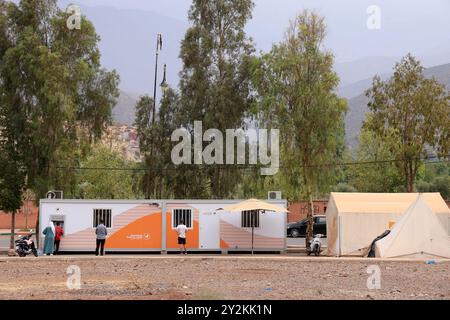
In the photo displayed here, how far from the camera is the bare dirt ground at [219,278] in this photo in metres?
17.4

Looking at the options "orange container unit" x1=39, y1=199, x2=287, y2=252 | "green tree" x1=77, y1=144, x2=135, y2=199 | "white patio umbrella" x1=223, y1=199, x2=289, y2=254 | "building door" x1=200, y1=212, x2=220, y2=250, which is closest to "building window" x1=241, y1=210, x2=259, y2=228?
"orange container unit" x1=39, y1=199, x2=287, y2=252

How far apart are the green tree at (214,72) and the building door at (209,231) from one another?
34.3ft

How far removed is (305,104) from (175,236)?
35.2ft

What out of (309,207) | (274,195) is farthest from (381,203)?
(309,207)

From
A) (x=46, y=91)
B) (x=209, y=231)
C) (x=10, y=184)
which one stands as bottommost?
(x=209, y=231)

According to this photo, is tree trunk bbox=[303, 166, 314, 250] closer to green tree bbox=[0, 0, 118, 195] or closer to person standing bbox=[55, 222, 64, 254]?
green tree bbox=[0, 0, 118, 195]

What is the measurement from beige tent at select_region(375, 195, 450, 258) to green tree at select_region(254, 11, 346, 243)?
920cm

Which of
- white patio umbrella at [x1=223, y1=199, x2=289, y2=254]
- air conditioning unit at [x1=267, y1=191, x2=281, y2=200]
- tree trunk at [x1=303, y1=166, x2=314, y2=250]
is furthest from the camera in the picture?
tree trunk at [x1=303, y1=166, x2=314, y2=250]

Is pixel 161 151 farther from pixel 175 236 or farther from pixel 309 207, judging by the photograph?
pixel 175 236

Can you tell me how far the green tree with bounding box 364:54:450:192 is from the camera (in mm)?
40344

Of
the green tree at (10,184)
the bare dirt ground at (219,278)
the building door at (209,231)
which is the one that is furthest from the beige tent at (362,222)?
the green tree at (10,184)

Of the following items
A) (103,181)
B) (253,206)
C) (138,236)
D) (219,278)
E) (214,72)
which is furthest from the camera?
(103,181)

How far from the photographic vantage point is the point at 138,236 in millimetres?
35031
